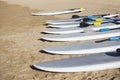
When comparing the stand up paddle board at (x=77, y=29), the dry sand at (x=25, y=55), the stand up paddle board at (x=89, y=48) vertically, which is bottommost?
the dry sand at (x=25, y=55)

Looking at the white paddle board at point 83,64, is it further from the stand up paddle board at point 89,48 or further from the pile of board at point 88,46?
the stand up paddle board at point 89,48

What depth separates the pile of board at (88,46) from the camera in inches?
238

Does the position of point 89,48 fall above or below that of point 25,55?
above

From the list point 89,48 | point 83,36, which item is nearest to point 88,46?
point 89,48

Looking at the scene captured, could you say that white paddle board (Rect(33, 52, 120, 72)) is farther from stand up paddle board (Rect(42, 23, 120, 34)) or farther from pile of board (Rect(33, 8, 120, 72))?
stand up paddle board (Rect(42, 23, 120, 34))

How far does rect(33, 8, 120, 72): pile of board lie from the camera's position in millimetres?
6043

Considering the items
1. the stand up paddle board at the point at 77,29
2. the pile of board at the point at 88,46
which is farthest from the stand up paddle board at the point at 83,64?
the stand up paddle board at the point at 77,29

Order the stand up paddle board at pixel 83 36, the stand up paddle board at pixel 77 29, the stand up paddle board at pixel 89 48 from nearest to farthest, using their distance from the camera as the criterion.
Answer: the stand up paddle board at pixel 89 48
the stand up paddle board at pixel 83 36
the stand up paddle board at pixel 77 29

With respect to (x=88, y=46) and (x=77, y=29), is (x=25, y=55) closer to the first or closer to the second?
(x=88, y=46)

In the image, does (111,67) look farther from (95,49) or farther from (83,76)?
(95,49)

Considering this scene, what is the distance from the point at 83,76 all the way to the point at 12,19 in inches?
345

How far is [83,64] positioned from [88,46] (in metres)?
1.45

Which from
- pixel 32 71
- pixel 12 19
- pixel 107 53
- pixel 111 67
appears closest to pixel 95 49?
pixel 107 53

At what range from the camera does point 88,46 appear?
746 cm
